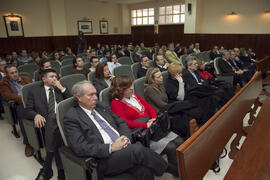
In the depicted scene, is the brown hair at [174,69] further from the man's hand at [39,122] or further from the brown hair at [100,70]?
the man's hand at [39,122]

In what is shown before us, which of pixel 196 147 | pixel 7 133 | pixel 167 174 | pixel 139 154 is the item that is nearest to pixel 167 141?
pixel 167 174

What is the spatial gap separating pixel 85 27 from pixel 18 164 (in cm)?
1047

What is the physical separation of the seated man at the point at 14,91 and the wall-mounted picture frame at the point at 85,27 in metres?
9.10

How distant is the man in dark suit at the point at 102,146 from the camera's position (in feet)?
4.67

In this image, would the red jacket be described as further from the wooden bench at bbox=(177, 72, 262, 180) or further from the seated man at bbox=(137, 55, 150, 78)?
the seated man at bbox=(137, 55, 150, 78)

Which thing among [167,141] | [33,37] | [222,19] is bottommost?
[167,141]

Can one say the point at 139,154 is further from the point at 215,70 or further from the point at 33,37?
the point at 33,37

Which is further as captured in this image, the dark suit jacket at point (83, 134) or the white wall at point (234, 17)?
the white wall at point (234, 17)

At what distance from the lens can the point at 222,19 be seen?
384 inches

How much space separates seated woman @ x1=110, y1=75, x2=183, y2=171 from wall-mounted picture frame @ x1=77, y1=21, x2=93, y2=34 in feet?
33.8

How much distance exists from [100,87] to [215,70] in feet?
10.8

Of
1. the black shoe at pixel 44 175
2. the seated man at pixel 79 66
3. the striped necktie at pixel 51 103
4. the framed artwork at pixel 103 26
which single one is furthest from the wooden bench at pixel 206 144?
the framed artwork at pixel 103 26

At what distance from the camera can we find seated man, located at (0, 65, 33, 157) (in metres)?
2.48

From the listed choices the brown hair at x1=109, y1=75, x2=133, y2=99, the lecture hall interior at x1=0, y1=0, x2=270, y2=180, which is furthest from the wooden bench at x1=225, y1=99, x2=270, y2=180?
the brown hair at x1=109, y1=75, x2=133, y2=99
